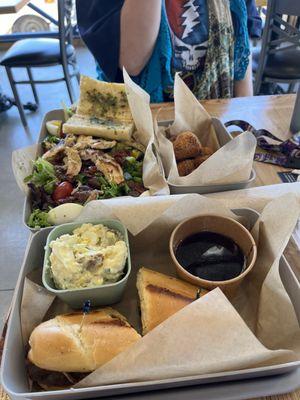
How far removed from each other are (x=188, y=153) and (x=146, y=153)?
108 millimetres

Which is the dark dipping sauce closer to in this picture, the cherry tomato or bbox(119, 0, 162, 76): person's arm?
the cherry tomato

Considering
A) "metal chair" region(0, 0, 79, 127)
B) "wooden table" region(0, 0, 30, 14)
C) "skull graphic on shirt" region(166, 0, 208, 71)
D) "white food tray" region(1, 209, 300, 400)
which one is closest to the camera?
"white food tray" region(1, 209, 300, 400)

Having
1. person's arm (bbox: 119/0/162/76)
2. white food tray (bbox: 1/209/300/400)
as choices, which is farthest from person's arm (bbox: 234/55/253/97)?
white food tray (bbox: 1/209/300/400)

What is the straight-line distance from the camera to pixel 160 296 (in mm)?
526

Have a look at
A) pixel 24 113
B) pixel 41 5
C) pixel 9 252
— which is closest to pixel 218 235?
pixel 9 252

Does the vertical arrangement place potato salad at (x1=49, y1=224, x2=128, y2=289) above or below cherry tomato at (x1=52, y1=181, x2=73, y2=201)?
above

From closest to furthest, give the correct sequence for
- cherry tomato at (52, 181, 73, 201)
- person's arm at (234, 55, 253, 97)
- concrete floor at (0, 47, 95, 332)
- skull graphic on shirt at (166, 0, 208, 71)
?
cherry tomato at (52, 181, 73, 201) → skull graphic on shirt at (166, 0, 208, 71) → person's arm at (234, 55, 253, 97) → concrete floor at (0, 47, 95, 332)

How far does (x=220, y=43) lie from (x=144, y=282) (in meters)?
0.98

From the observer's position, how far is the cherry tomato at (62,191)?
31.0 inches

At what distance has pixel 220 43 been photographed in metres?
1.19

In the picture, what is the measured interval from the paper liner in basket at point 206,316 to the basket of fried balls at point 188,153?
21cm

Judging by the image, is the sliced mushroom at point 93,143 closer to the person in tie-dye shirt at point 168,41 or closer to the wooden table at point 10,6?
the person in tie-dye shirt at point 168,41

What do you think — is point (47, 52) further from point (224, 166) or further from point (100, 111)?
point (224, 166)

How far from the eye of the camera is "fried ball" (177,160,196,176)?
812 mm
